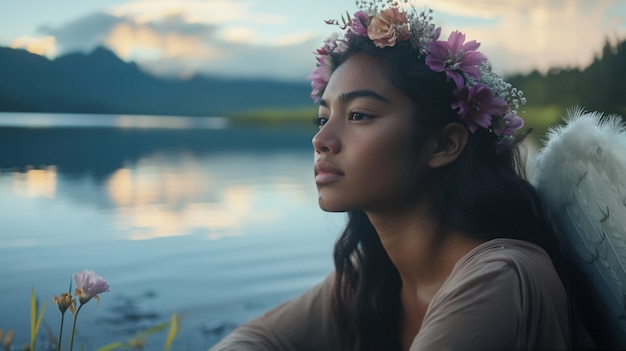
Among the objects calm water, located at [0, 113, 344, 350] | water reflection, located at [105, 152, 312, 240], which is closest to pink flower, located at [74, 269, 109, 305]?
calm water, located at [0, 113, 344, 350]

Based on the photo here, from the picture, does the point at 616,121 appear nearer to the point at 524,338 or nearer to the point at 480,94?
the point at 480,94

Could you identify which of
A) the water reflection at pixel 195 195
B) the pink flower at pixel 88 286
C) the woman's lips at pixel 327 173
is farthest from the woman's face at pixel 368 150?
the water reflection at pixel 195 195

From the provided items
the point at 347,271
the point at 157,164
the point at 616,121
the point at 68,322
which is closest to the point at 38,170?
the point at 157,164

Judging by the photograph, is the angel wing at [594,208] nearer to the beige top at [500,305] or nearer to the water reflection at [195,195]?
the beige top at [500,305]

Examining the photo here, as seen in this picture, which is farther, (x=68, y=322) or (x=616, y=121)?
(x=68, y=322)

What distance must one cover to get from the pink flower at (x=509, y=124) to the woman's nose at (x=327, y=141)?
1.17ft

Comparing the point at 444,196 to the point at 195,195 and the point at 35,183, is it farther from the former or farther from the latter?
the point at 195,195

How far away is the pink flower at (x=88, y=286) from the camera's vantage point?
1.24m

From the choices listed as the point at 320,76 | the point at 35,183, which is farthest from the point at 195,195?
the point at 320,76

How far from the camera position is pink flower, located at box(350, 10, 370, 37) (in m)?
1.74

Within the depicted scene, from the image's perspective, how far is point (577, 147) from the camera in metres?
1.61

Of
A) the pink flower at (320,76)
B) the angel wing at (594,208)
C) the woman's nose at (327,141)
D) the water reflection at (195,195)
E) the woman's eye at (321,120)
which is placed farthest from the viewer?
the water reflection at (195,195)

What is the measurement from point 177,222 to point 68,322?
3.08 metres

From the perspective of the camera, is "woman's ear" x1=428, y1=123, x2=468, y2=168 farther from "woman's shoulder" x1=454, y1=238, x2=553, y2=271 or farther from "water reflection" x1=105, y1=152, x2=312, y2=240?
"water reflection" x1=105, y1=152, x2=312, y2=240
